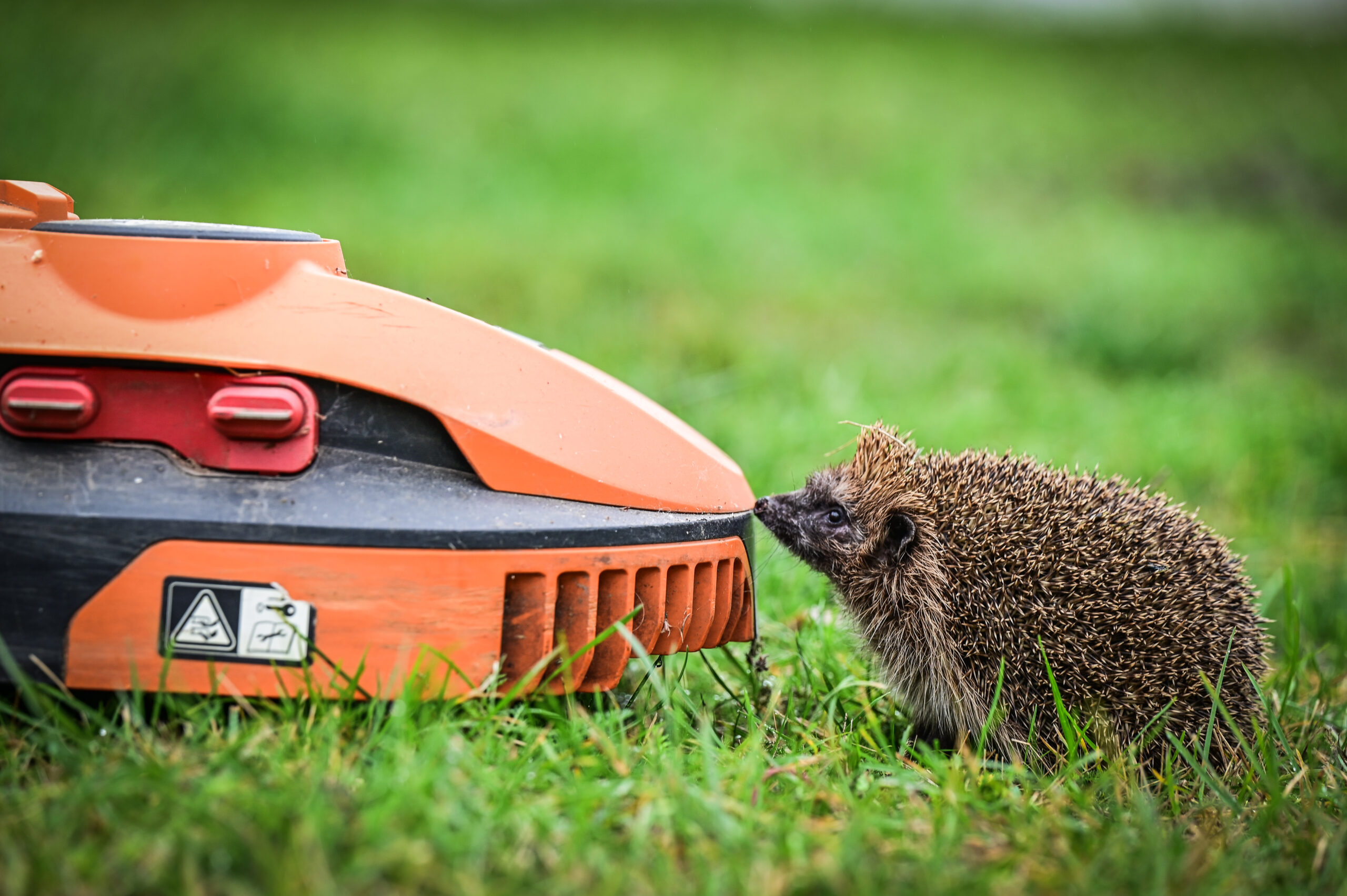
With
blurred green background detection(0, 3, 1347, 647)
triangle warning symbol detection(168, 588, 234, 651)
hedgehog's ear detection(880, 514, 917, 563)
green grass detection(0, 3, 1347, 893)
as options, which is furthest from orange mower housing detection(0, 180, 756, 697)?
blurred green background detection(0, 3, 1347, 647)

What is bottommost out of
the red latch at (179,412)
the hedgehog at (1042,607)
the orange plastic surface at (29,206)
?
the hedgehog at (1042,607)

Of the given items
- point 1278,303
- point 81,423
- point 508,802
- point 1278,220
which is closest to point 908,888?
point 508,802

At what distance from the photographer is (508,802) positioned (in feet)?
6.18

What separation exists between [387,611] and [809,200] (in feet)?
27.1

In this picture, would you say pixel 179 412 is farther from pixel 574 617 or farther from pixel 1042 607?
pixel 1042 607

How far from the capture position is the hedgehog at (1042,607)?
2695 mm

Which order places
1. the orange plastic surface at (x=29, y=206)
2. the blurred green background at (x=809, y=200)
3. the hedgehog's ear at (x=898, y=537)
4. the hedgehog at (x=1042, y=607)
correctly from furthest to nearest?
the blurred green background at (x=809, y=200)
the hedgehog's ear at (x=898, y=537)
the hedgehog at (x=1042, y=607)
the orange plastic surface at (x=29, y=206)

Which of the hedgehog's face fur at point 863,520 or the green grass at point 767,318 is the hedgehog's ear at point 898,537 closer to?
the hedgehog's face fur at point 863,520

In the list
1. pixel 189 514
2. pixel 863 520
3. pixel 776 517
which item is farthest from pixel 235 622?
pixel 863 520

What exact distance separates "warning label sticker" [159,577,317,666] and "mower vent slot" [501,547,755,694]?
1.34ft

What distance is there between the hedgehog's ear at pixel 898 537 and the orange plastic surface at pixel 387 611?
1.04 metres

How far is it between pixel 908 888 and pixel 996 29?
16.7 m

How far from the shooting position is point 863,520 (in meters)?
3.20

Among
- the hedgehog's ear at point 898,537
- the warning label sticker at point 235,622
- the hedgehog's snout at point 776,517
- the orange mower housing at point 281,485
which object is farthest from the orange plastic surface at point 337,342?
the hedgehog's ear at point 898,537
